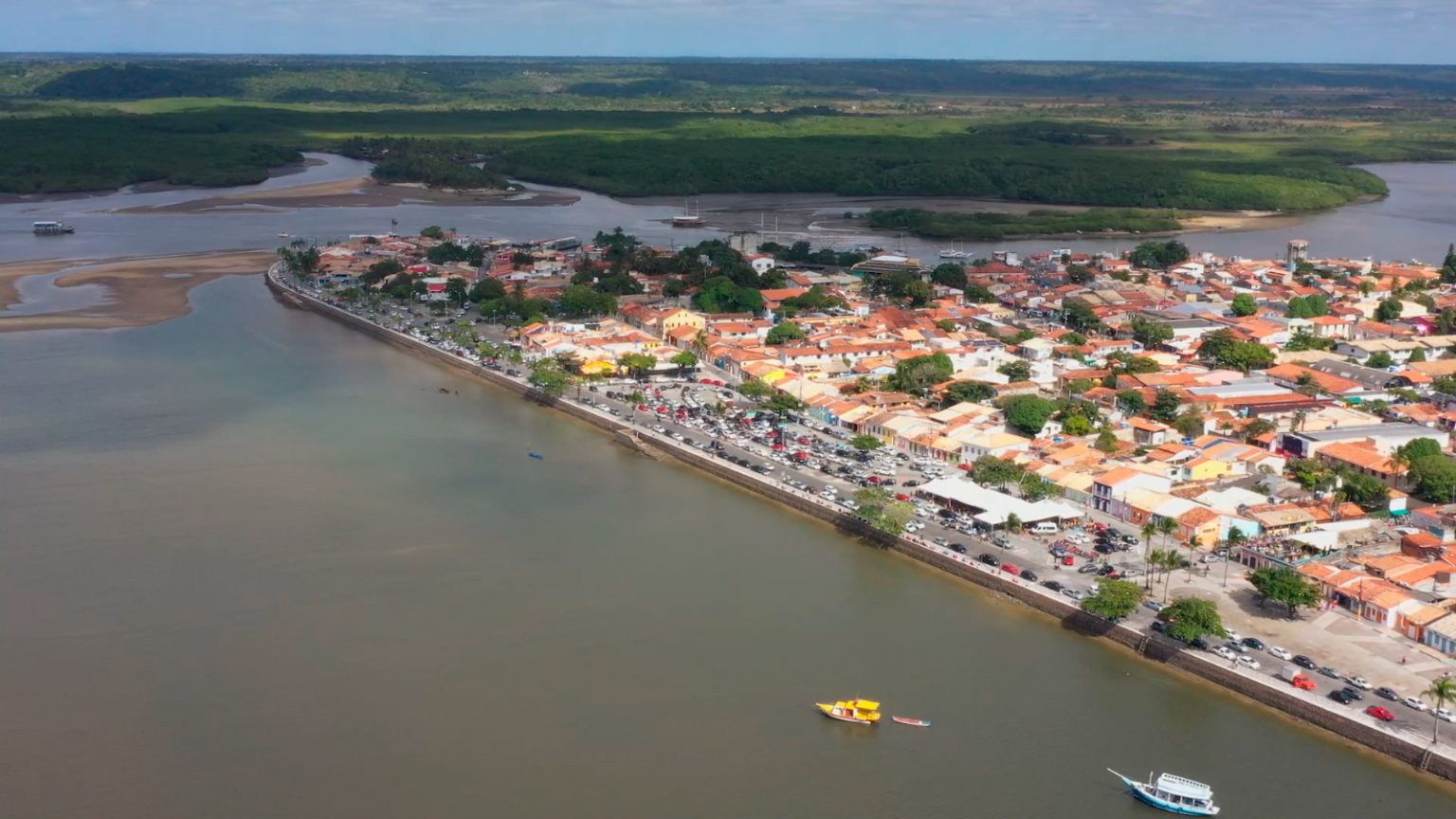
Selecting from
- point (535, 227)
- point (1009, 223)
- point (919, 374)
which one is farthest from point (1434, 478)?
point (535, 227)

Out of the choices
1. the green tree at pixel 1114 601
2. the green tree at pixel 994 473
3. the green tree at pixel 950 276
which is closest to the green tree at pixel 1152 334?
the green tree at pixel 950 276

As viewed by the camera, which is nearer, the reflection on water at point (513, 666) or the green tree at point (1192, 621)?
the reflection on water at point (513, 666)

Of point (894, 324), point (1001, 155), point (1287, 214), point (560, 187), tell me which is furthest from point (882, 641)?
point (1001, 155)

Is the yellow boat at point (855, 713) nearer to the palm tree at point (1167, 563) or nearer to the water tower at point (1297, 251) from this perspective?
the palm tree at point (1167, 563)

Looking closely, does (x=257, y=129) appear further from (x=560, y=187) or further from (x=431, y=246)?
(x=431, y=246)

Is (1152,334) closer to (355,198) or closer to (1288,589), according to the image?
(1288,589)

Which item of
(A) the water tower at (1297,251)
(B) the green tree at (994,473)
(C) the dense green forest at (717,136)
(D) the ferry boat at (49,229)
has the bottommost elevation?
(D) the ferry boat at (49,229)

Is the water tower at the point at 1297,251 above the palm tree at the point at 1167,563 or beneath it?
above
